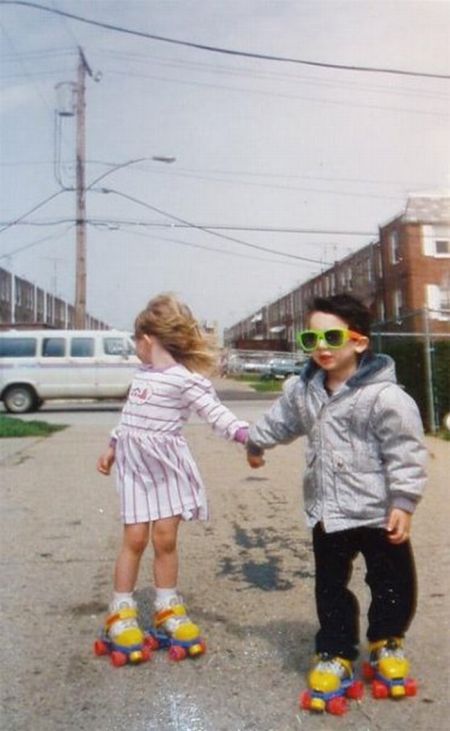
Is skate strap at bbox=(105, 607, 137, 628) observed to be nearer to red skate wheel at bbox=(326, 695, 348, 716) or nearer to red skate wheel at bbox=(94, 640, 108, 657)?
red skate wheel at bbox=(94, 640, 108, 657)

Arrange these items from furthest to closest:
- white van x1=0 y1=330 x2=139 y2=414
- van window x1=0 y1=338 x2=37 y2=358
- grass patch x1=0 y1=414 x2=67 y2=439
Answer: van window x1=0 y1=338 x2=37 y2=358, white van x1=0 y1=330 x2=139 y2=414, grass patch x1=0 y1=414 x2=67 y2=439

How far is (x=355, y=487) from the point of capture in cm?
208

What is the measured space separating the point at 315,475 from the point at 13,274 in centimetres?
177

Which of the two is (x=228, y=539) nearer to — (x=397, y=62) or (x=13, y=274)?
(x=13, y=274)

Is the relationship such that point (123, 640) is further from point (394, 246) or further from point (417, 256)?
point (417, 256)

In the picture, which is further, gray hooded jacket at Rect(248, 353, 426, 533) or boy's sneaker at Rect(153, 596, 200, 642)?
boy's sneaker at Rect(153, 596, 200, 642)

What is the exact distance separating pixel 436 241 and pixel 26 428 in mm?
6448

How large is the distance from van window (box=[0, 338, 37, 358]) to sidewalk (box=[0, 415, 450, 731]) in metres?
5.43

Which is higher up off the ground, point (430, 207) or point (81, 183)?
point (81, 183)

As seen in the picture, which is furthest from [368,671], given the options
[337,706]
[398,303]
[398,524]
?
[398,303]

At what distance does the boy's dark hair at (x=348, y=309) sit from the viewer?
2148 mm

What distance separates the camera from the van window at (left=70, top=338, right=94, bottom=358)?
29.9 feet

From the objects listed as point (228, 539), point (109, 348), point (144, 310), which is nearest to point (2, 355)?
point (109, 348)

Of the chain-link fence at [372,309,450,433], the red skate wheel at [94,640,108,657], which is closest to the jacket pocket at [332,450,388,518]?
the red skate wheel at [94,640,108,657]
